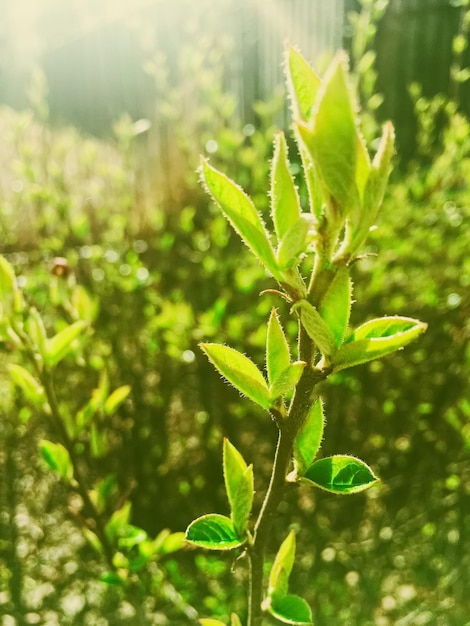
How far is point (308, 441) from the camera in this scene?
1.77 feet

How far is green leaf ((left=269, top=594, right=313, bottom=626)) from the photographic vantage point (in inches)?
23.0

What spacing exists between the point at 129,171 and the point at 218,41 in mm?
665

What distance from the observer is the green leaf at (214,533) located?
56 cm

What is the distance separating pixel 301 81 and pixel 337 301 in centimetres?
15

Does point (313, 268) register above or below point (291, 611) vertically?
above

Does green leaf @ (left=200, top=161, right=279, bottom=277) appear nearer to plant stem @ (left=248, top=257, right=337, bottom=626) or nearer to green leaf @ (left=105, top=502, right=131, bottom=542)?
plant stem @ (left=248, top=257, right=337, bottom=626)

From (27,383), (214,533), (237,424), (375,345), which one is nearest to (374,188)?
(375,345)

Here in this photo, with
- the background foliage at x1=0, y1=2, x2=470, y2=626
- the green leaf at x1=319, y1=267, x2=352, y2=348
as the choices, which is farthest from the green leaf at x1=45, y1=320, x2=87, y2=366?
the background foliage at x1=0, y1=2, x2=470, y2=626

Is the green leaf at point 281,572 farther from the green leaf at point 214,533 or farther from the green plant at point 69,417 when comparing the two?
the green plant at point 69,417

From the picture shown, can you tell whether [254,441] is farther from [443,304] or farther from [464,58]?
[464,58]

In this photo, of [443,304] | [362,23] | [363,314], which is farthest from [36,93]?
[443,304]

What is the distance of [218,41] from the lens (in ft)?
7.48

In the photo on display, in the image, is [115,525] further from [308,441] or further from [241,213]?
[241,213]

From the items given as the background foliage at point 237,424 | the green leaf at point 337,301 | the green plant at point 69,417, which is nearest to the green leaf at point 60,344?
the green plant at point 69,417
